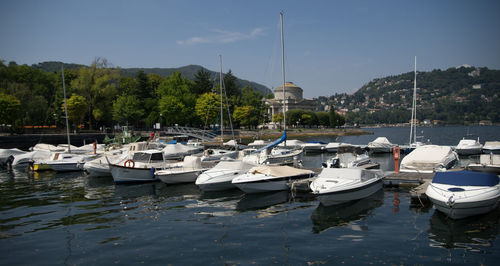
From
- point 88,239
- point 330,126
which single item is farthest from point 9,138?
point 330,126

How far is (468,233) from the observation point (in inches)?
508

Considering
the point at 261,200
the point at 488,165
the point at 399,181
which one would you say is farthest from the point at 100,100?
the point at 488,165

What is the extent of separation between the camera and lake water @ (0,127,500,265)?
36.5 ft

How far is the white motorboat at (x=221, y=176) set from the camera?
21.2 m

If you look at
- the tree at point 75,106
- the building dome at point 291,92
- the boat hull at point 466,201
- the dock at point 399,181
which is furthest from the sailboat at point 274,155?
the building dome at point 291,92

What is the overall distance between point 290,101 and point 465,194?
151m

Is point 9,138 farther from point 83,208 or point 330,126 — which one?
point 330,126

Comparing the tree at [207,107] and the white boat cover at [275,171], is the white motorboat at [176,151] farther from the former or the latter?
the tree at [207,107]

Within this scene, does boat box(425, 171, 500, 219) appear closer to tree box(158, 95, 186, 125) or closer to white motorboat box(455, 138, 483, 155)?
white motorboat box(455, 138, 483, 155)

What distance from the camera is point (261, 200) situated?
63.4ft

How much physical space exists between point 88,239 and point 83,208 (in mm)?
5878

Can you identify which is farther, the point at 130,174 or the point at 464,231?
the point at 130,174

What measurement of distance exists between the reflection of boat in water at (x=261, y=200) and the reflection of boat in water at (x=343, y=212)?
2638 mm

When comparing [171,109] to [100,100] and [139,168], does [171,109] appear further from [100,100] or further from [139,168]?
[139,168]
